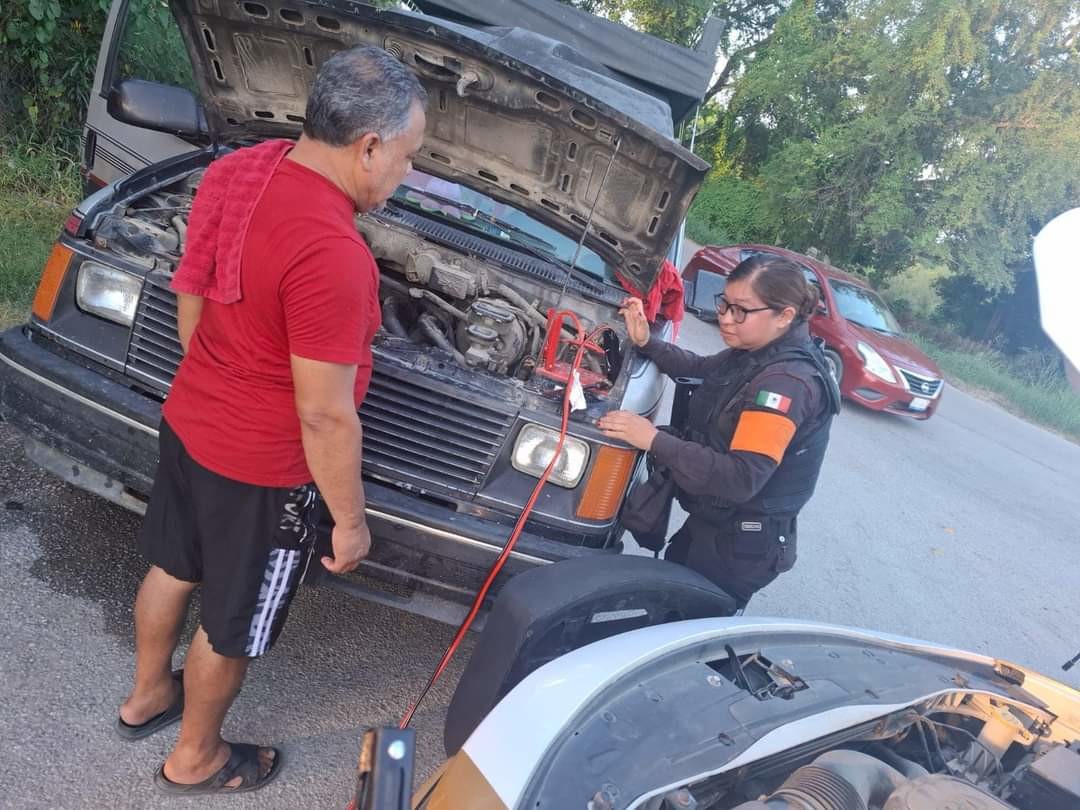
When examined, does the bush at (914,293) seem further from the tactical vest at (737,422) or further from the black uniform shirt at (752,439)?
the black uniform shirt at (752,439)

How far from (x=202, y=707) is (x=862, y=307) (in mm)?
9455

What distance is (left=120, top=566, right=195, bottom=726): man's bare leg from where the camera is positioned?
1988 millimetres

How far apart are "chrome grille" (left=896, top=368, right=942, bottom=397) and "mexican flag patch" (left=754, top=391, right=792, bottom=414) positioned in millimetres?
7150

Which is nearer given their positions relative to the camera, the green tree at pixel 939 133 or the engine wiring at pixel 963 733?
the engine wiring at pixel 963 733

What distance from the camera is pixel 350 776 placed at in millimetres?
2248

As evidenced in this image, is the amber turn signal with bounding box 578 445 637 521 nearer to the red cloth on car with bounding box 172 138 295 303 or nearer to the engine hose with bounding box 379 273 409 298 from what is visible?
the engine hose with bounding box 379 273 409 298

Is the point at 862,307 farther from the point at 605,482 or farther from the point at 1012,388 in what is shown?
the point at 605,482

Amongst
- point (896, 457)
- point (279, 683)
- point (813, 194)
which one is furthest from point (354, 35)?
point (813, 194)

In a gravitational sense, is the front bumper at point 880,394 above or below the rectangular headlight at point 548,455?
below

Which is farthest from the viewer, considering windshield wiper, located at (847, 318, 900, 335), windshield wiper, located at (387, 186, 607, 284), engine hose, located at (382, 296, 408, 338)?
windshield wiper, located at (847, 318, 900, 335)

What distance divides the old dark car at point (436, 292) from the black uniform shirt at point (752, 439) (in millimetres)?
233

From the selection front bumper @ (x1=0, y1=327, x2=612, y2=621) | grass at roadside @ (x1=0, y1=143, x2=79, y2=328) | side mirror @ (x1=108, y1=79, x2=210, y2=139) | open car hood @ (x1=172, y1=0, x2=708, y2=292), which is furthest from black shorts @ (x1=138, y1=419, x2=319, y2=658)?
grass at roadside @ (x1=0, y1=143, x2=79, y2=328)

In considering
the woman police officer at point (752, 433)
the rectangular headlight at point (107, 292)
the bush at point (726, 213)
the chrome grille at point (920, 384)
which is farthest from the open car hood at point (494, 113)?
the bush at point (726, 213)

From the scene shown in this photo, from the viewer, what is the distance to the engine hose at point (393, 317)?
2795 mm
